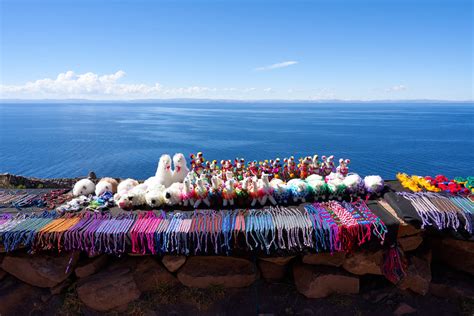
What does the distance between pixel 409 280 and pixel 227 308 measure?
2951 millimetres

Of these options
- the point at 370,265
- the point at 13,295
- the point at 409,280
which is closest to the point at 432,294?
the point at 409,280

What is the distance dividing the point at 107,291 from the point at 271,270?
2.67 meters

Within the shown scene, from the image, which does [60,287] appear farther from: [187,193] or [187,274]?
[187,193]

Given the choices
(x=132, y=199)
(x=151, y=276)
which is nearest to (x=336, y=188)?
(x=151, y=276)

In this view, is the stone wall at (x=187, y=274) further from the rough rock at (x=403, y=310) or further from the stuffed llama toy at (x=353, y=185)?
the stuffed llama toy at (x=353, y=185)

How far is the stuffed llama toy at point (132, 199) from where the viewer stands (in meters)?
5.34

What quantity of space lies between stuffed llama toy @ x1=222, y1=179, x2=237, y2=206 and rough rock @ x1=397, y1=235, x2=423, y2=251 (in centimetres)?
285

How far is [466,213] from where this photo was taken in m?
4.76

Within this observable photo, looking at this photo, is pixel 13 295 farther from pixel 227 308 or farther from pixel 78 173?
pixel 78 173

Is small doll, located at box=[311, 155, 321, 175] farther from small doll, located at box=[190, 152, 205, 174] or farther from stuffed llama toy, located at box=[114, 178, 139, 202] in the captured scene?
stuffed llama toy, located at box=[114, 178, 139, 202]

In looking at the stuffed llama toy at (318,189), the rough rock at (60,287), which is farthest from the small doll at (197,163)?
the rough rock at (60,287)

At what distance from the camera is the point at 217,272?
194 inches

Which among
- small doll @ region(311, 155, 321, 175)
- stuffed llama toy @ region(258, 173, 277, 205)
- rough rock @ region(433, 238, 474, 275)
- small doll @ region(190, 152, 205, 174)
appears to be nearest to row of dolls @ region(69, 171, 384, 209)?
stuffed llama toy @ region(258, 173, 277, 205)

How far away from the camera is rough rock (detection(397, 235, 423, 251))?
16.1 ft
